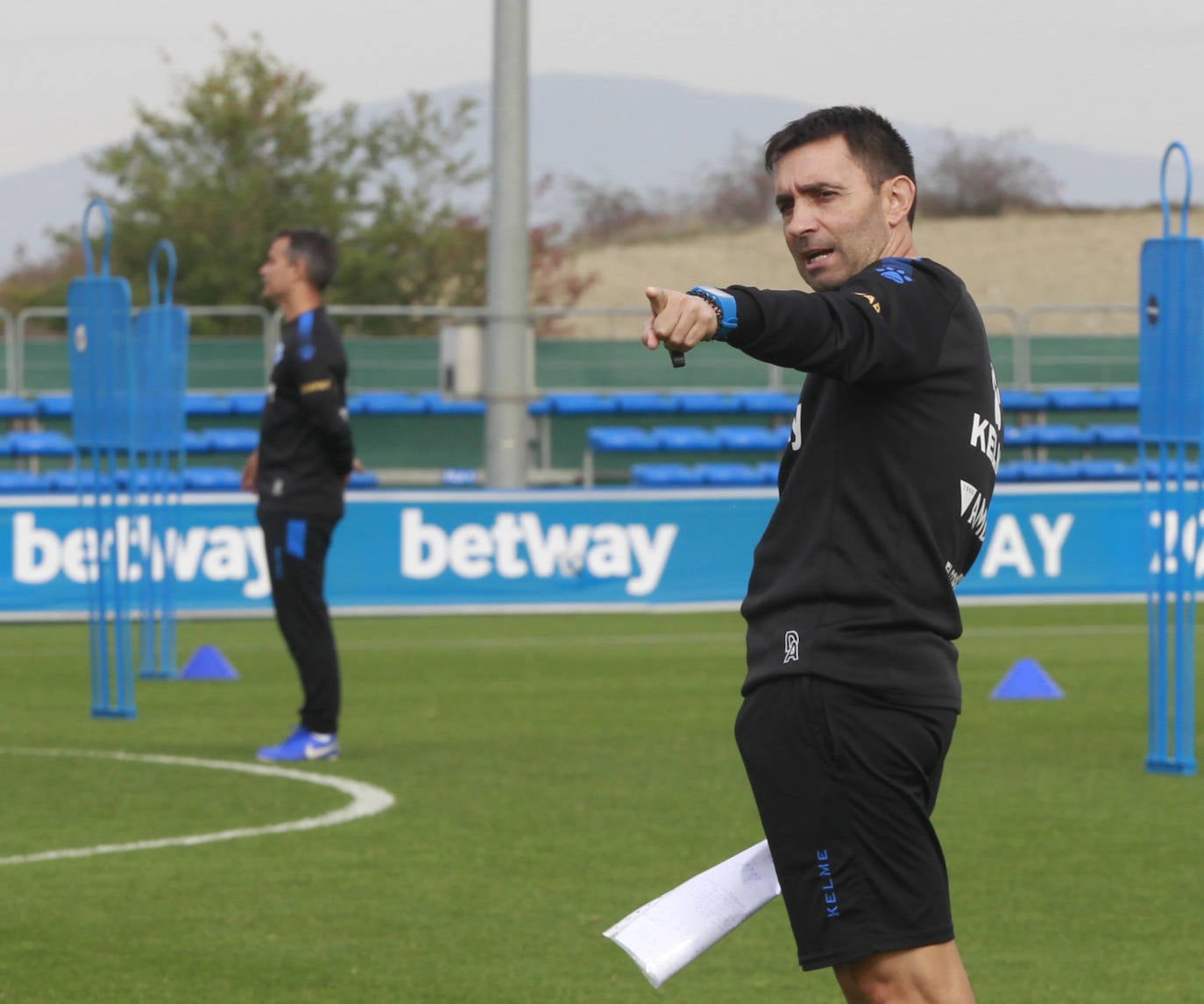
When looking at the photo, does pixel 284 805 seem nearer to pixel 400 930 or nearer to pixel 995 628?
pixel 400 930

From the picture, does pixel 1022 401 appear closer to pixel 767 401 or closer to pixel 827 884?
pixel 767 401

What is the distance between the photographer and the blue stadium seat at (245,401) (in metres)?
25.6

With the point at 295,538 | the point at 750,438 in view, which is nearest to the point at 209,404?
the point at 750,438

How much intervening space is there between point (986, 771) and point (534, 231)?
39.0 meters

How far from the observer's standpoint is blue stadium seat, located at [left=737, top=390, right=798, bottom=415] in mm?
26828

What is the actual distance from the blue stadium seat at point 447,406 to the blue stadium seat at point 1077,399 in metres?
7.08

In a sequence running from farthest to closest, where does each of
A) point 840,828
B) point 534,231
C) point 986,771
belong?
point 534,231 < point 986,771 < point 840,828

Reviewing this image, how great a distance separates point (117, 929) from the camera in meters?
6.60

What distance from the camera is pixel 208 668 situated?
14102mm

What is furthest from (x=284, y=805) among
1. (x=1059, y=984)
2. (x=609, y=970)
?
(x=1059, y=984)

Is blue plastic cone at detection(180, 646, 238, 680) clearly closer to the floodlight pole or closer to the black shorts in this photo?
the floodlight pole

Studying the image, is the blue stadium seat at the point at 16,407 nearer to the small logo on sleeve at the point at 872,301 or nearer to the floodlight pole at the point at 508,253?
the floodlight pole at the point at 508,253

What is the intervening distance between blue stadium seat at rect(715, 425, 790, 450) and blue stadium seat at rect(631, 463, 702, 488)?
1054 mm

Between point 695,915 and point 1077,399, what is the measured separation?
25.1m
